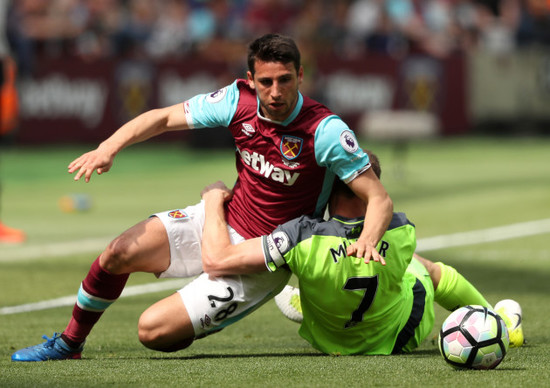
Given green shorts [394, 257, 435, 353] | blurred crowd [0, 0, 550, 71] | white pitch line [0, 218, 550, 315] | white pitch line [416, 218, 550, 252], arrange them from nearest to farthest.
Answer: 1. green shorts [394, 257, 435, 353]
2. white pitch line [0, 218, 550, 315]
3. white pitch line [416, 218, 550, 252]
4. blurred crowd [0, 0, 550, 71]

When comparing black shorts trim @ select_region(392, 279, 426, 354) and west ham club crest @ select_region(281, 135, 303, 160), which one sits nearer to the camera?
west ham club crest @ select_region(281, 135, 303, 160)

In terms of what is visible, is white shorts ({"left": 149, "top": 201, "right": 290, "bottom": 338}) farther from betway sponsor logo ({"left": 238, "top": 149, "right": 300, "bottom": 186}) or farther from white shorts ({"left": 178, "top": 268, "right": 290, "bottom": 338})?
betway sponsor logo ({"left": 238, "top": 149, "right": 300, "bottom": 186})

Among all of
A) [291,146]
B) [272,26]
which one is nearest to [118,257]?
[291,146]

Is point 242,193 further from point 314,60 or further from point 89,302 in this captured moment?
point 314,60

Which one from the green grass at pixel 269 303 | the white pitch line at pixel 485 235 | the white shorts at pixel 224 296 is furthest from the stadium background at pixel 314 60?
the white shorts at pixel 224 296

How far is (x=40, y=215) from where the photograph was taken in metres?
13.8

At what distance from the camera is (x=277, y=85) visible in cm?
589

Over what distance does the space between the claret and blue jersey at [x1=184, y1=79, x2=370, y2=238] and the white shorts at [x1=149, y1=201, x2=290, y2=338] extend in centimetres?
24

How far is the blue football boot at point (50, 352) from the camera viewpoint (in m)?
5.99

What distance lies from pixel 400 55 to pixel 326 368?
17.4 m

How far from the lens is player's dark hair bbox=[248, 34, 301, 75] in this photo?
5.88 metres

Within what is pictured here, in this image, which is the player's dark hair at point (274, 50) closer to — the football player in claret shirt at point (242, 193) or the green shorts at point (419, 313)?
the football player in claret shirt at point (242, 193)

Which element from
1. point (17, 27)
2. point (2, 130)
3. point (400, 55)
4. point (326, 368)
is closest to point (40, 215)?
point (17, 27)

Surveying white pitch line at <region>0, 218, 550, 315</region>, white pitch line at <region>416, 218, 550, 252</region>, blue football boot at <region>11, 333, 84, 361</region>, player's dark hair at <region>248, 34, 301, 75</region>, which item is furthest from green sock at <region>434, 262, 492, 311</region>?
white pitch line at <region>416, 218, 550, 252</region>
